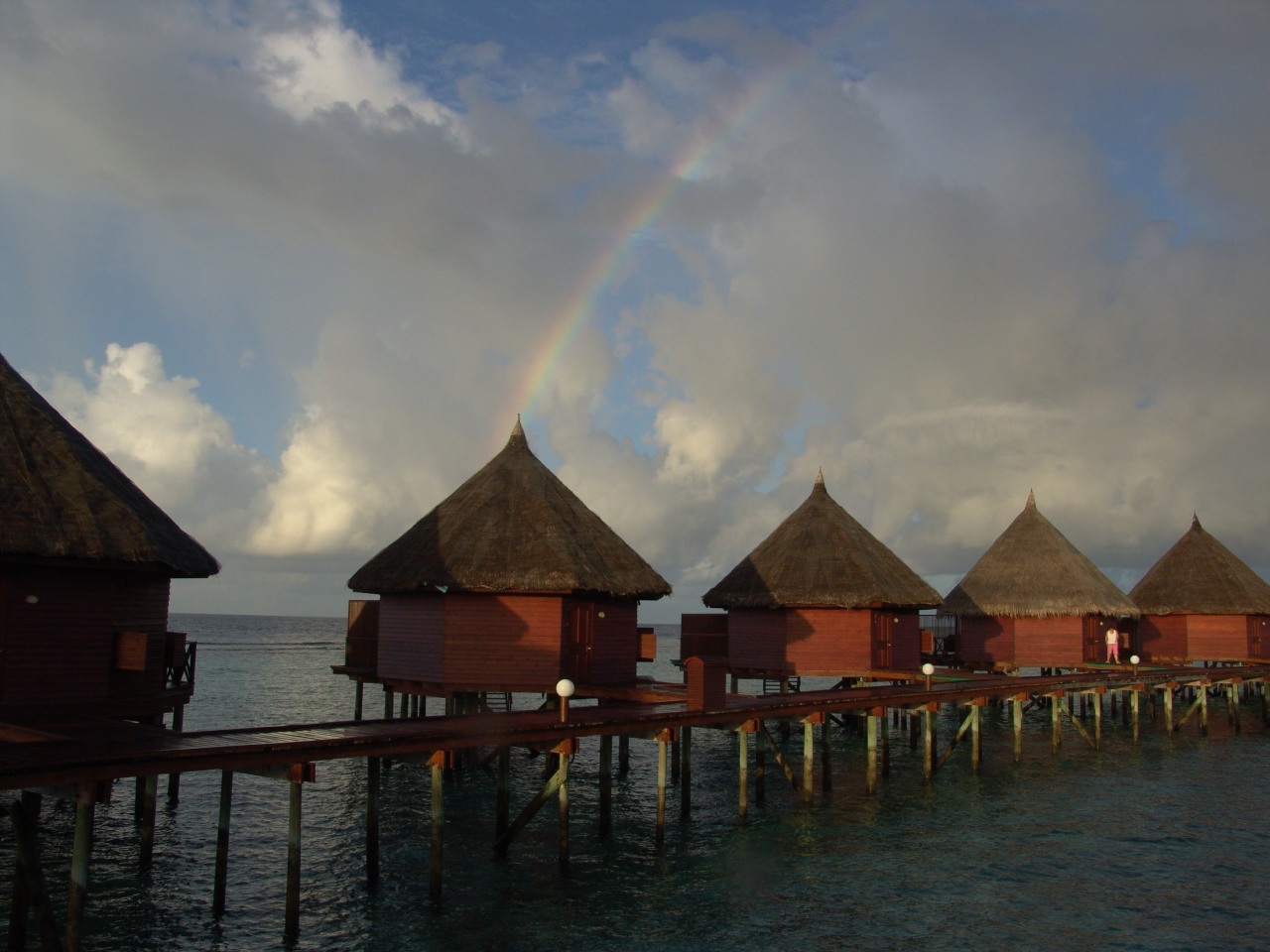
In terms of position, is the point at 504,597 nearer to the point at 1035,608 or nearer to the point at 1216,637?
the point at 1035,608

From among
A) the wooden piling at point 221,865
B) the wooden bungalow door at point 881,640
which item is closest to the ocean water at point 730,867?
the wooden piling at point 221,865

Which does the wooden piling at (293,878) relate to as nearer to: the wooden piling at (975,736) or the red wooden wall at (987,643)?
the wooden piling at (975,736)

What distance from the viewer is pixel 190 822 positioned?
22.4 m

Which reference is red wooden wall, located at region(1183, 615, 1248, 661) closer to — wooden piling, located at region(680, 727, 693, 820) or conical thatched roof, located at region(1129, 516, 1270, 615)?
conical thatched roof, located at region(1129, 516, 1270, 615)

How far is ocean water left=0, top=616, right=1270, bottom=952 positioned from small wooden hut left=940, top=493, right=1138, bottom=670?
1203cm

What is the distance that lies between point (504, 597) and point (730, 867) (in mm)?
8161

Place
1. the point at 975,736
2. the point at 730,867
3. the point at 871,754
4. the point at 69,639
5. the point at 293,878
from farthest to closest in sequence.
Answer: the point at 975,736
the point at 871,754
the point at 730,867
the point at 69,639
the point at 293,878

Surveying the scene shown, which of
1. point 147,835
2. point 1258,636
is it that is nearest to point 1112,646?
point 1258,636

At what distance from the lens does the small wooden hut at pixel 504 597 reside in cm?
2345

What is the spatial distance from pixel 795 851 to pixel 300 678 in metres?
65.0

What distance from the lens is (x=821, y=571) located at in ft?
111

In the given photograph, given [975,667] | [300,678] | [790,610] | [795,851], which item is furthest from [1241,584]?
[300,678]

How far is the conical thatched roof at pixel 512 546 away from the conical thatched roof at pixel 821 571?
24.4 ft

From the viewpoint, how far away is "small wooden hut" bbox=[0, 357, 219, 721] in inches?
663
